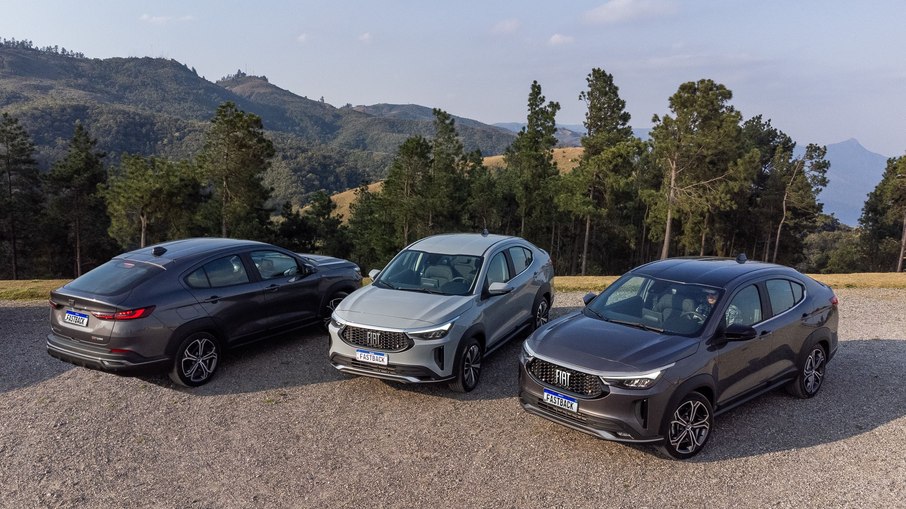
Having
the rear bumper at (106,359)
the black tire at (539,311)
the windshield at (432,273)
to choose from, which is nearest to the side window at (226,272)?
the rear bumper at (106,359)

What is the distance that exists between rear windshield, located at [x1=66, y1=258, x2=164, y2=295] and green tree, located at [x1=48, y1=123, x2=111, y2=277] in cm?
3738

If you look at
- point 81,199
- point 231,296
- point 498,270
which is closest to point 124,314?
point 231,296

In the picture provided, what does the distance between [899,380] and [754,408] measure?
2741 millimetres

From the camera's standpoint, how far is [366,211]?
5222 centimetres

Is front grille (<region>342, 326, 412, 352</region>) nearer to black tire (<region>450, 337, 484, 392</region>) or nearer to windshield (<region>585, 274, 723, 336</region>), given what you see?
black tire (<region>450, 337, 484, 392</region>)

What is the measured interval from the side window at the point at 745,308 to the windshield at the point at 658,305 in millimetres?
210

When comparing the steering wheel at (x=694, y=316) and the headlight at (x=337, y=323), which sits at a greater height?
the steering wheel at (x=694, y=316)

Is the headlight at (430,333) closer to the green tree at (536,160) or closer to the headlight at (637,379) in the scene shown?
the headlight at (637,379)

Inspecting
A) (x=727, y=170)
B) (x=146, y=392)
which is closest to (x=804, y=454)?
(x=146, y=392)

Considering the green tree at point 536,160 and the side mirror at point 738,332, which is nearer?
the side mirror at point 738,332

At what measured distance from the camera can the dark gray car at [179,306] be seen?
627 centimetres

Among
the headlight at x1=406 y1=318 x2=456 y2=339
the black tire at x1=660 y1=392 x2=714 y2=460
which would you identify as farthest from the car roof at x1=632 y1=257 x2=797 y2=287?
the headlight at x1=406 y1=318 x2=456 y2=339

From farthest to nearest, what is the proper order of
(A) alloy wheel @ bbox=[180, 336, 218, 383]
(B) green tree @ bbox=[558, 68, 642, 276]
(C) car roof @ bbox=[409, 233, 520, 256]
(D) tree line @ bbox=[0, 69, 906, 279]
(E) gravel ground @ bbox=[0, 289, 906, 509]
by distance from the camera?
(B) green tree @ bbox=[558, 68, 642, 276] < (D) tree line @ bbox=[0, 69, 906, 279] < (C) car roof @ bbox=[409, 233, 520, 256] < (A) alloy wheel @ bbox=[180, 336, 218, 383] < (E) gravel ground @ bbox=[0, 289, 906, 509]

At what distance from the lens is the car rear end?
245 inches
